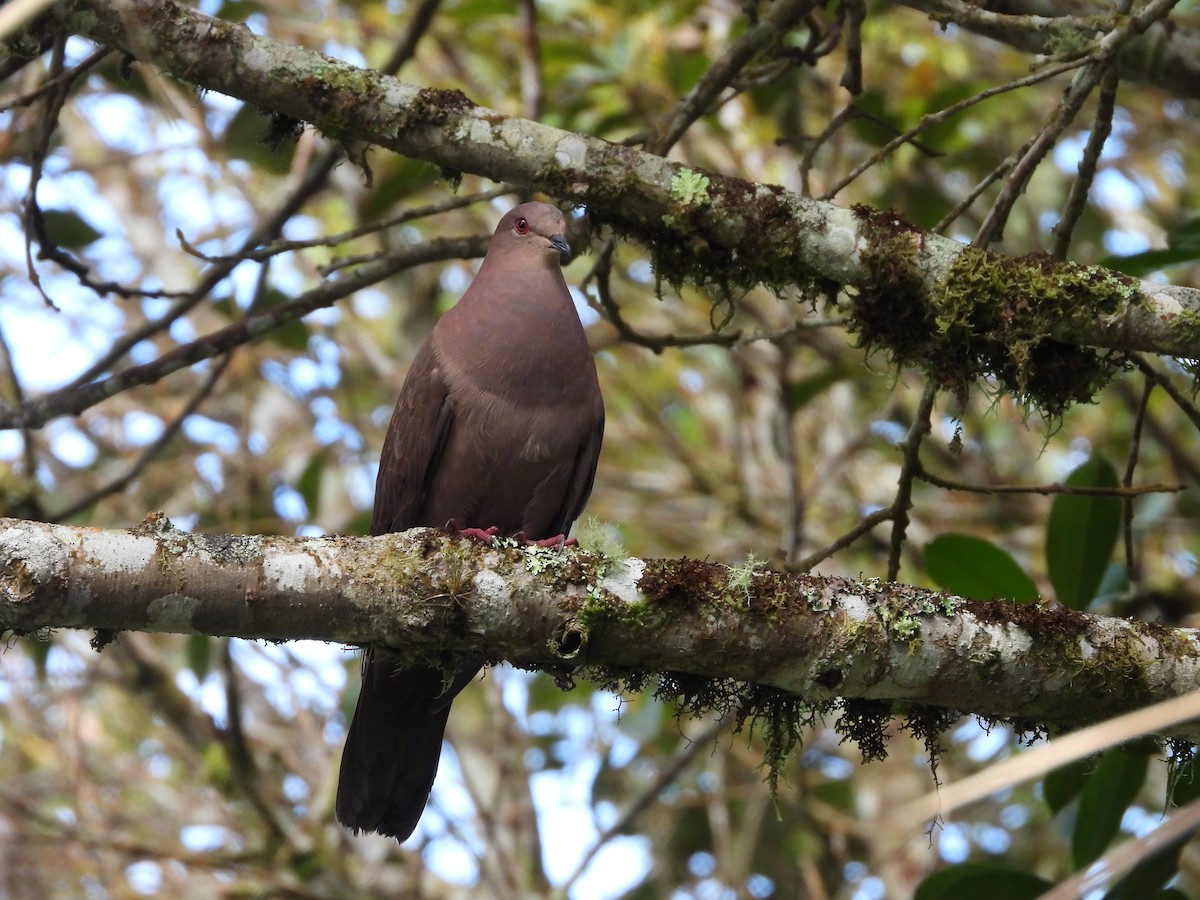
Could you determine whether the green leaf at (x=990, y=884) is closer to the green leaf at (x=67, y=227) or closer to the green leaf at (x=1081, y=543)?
the green leaf at (x=1081, y=543)

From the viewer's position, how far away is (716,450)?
8289 millimetres

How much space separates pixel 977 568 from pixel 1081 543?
323mm

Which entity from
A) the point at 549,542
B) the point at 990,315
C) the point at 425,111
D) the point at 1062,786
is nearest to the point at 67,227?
the point at 425,111

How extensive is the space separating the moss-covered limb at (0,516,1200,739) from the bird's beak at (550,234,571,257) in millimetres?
1732

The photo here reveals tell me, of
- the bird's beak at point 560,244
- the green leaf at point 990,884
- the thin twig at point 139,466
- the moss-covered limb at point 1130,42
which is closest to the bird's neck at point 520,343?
the bird's beak at point 560,244

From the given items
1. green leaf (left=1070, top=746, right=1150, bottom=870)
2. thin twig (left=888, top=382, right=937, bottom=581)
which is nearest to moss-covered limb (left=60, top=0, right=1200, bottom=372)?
thin twig (left=888, top=382, right=937, bottom=581)

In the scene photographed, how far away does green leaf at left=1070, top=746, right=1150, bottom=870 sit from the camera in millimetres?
3639

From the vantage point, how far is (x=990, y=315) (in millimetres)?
3053

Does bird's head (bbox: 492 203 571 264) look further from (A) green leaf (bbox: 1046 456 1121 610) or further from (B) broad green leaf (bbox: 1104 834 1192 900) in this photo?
(B) broad green leaf (bbox: 1104 834 1192 900)

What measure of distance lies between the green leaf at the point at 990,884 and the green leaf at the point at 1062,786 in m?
0.40

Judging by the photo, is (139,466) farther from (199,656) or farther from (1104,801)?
(1104,801)

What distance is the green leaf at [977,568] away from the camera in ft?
12.5

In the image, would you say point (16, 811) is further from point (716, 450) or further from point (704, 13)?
point (704, 13)

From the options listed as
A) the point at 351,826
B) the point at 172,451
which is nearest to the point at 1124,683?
the point at 351,826
